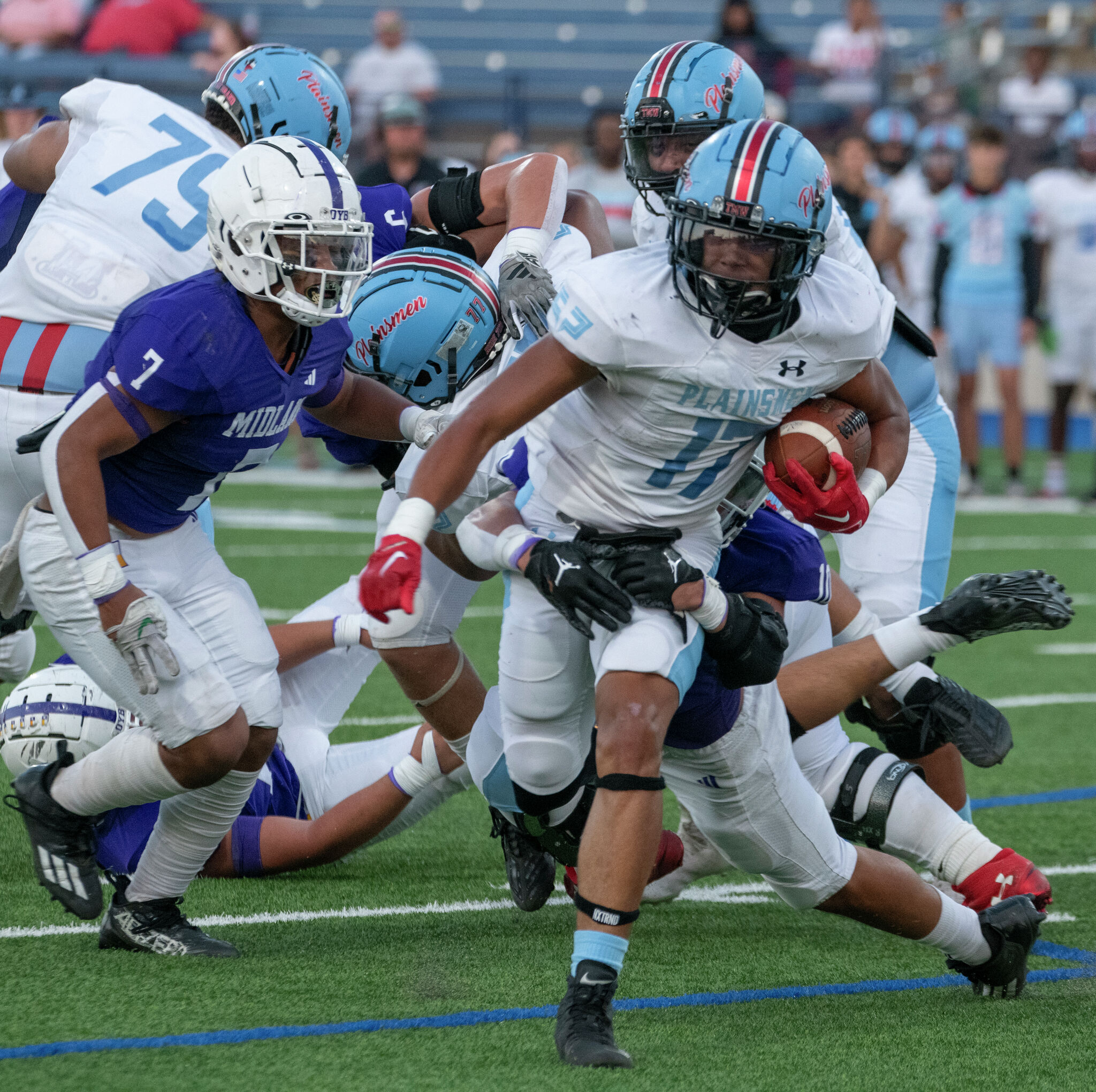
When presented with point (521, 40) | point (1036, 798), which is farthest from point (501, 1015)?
point (521, 40)

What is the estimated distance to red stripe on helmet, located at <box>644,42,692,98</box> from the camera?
4039mm

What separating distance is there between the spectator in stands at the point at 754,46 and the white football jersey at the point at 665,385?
1050cm

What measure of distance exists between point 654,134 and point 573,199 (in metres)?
0.59

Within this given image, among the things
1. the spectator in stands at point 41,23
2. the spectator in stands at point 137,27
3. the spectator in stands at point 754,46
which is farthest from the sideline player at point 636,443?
the spectator in stands at point 41,23

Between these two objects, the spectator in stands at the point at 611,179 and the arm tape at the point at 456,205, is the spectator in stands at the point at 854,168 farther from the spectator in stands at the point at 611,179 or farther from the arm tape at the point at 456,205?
the arm tape at the point at 456,205

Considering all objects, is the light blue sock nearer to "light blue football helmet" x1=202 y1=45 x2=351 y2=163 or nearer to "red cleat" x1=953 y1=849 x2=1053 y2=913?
"red cleat" x1=953 y1=849 x2=1053 y2=913

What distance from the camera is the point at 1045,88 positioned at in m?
14.4

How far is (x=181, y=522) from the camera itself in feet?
11.6

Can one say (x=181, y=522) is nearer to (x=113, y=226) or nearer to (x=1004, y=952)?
(x=113, y=226)

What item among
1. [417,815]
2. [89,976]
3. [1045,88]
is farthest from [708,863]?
[1045,88]

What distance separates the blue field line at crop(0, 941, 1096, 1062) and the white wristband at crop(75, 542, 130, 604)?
2.63 feet

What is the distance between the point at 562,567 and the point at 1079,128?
34.1 ft

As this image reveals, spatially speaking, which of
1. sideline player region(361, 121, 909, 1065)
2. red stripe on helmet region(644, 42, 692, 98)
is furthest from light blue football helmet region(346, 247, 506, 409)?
sideline player region(361, 121, 909, 1065)

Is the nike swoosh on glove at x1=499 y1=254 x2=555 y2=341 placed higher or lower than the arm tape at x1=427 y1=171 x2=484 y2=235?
lower
